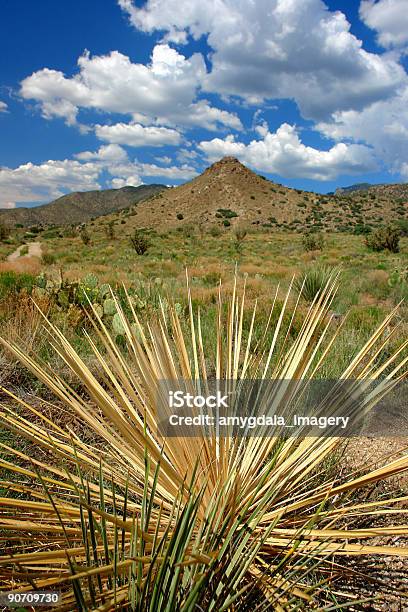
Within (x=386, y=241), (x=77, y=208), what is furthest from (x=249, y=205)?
(x=77, y=208)

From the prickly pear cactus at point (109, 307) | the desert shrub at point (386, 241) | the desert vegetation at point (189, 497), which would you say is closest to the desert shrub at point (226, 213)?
the desert shrub at point (386, 241)

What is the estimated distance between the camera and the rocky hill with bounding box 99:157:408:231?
4822 centimetres

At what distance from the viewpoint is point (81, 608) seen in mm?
692

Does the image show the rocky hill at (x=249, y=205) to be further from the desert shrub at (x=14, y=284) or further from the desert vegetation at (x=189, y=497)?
the desert vegetation at (x=189, y=497)

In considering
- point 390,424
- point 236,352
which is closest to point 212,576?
point 236,352

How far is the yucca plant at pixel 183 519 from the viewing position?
77 cm

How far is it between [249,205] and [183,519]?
5548 centimetres

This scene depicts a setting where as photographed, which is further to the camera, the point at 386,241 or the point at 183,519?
the point at 386,241

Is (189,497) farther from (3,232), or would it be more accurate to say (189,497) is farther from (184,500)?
(3,232)

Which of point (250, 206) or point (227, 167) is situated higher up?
point (227, 167)

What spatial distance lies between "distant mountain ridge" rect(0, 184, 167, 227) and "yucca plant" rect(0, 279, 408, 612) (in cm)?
8579

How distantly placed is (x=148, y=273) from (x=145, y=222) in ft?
135

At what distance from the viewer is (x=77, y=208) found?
124875 mm

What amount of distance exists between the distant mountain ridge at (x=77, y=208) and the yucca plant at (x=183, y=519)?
85.8 metres
